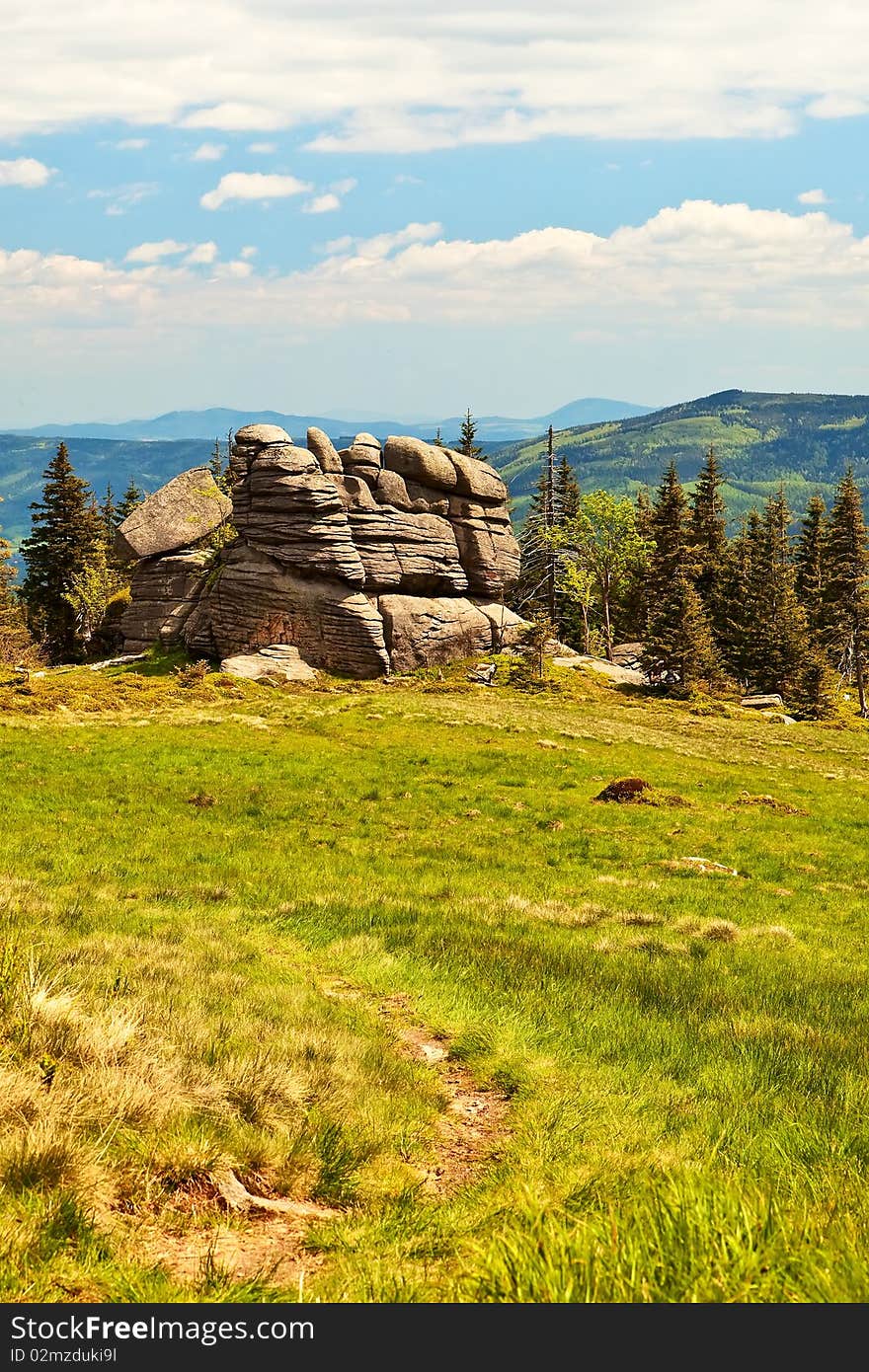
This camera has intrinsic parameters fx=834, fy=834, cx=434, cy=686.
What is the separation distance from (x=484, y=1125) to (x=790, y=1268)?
13.2ft

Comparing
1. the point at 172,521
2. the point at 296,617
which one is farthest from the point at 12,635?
the point at 296,617

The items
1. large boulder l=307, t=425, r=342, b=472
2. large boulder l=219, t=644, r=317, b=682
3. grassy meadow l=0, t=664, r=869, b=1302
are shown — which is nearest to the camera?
grassy meadow l=0, t=664, r=869, b=1302

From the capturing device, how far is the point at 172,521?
67250mm

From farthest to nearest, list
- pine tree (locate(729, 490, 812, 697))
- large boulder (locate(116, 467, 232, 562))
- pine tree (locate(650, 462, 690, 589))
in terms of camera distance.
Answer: pine tree (locate(650, 462, 690, 589))
pine tree (locate(729, 490, 812, 697))
large boulder (locate(116, 467, 232, 562))

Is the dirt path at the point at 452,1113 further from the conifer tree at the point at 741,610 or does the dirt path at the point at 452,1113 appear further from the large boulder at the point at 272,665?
the conifer tree at the point at 741,610

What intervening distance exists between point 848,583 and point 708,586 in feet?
41.0

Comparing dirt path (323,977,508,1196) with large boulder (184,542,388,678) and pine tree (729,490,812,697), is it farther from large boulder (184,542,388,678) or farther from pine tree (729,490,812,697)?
pine tree (729,490,812,697)

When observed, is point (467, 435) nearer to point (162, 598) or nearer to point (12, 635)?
point (162, 598)

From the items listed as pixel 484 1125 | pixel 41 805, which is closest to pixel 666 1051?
pixel 484 1125

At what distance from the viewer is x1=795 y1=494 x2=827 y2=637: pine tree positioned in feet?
270

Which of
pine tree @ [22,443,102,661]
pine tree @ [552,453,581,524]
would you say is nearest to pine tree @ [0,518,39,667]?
pine tree @ [22,443,102,661]

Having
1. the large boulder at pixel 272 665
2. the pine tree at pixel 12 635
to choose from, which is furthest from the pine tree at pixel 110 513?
the large boulder at pixel 272 665

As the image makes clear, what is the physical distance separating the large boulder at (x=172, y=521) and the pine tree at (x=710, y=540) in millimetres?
43998

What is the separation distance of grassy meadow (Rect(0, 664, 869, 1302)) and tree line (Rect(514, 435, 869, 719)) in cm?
4388
